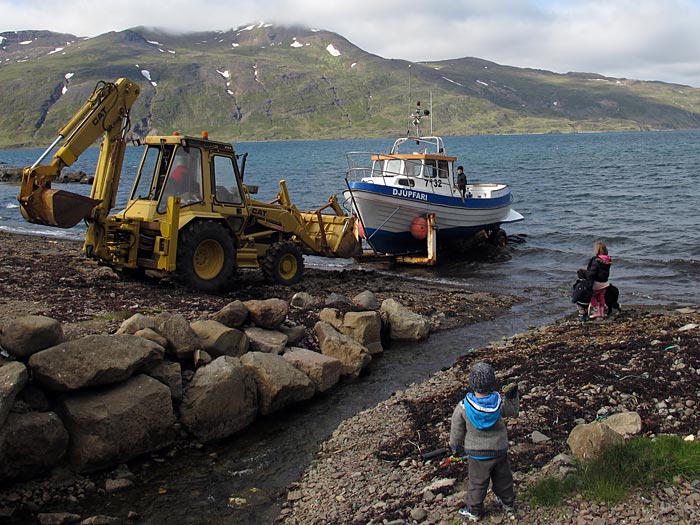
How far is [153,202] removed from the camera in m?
13.6

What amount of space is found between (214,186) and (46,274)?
4.26 meters

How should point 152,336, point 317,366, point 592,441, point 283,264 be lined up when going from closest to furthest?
point 592,441 → point 152,336 → point 317,366 → point 283,264

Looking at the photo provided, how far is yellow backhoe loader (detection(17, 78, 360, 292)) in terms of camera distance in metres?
12.5

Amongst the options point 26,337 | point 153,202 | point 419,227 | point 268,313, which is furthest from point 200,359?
point 419,227

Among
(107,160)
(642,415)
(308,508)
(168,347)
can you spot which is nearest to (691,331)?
(642,415)

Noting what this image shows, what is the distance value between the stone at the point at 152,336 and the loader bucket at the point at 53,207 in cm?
434

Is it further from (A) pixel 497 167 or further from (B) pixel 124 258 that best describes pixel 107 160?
(A) pixel 497 167

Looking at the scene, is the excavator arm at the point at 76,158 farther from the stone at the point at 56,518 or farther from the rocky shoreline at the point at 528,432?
the rocky shoreline at the point at 528,432

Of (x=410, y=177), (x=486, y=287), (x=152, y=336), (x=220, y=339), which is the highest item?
(x=410, y=177)

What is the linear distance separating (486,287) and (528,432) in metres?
12.3

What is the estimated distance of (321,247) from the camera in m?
17.8

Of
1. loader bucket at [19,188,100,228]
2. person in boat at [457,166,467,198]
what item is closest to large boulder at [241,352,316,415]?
Result: loader bucket at [19,188,100,228]

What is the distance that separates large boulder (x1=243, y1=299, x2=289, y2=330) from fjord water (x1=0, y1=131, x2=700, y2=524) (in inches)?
62.4

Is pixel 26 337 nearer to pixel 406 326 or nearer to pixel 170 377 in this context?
pixel 170 377
